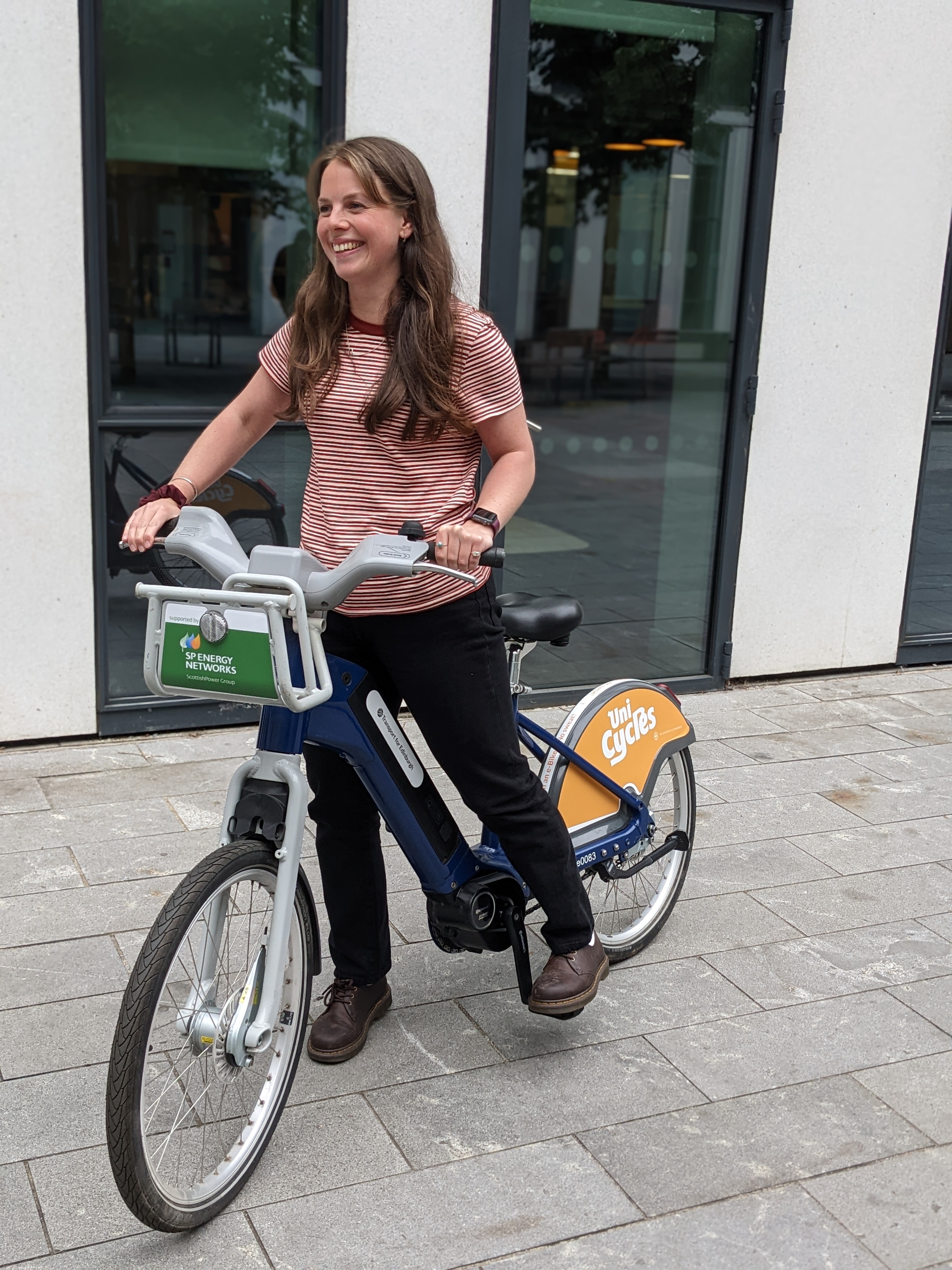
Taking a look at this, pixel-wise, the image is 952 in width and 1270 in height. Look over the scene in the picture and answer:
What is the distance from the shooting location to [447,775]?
10.4ft

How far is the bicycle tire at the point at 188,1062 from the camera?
2453 millimetres

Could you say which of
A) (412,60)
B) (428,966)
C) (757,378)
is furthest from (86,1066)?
(757,378)

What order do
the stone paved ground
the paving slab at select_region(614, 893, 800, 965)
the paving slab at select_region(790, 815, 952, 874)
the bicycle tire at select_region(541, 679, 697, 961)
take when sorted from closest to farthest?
the stone paved ground < the bicycle tire at select_region(541, 679, 697, 961) < the paving slab at select_region(614, 893, 800, 965) < the paving slab at select_region(790, 815, 952, 874)

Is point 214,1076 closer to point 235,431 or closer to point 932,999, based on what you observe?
point 235,431

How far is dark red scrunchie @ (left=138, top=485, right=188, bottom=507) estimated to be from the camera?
277cm

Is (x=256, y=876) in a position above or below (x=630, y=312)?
below

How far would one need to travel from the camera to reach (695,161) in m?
5.95

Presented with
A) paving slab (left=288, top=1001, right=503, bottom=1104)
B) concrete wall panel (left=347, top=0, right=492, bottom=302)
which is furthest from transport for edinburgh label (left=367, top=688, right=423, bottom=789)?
concrete wall panel (left=347, top=0, right=492, bottom=302)

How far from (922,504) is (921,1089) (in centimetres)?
396

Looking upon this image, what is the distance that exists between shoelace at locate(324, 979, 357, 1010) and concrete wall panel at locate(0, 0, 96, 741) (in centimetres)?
229

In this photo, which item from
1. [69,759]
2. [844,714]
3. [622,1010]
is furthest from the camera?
[844,714]

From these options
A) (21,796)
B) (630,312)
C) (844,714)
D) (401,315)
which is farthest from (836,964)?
(630,312)

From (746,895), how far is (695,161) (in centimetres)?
326

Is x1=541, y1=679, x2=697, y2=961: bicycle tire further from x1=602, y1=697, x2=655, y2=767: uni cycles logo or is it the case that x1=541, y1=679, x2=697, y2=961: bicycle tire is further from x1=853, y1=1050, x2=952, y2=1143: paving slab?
x1=853, y1=1050, x2=952, y2=1143: paving slab
